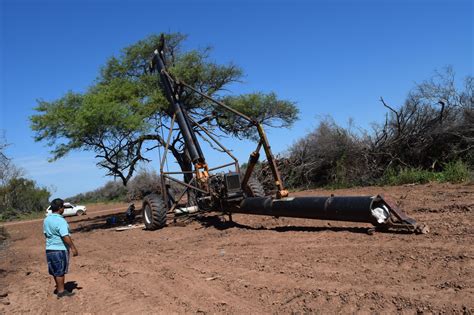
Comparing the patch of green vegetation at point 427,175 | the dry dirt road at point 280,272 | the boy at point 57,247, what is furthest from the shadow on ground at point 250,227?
the patch of green vegetation at point 427,175

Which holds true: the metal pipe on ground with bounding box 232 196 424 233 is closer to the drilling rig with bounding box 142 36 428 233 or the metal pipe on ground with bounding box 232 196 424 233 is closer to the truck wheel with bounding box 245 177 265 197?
the drilling rig with bounding box 142 36 428 233

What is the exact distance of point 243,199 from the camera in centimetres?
1147

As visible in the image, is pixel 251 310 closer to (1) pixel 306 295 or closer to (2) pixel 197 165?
(1) pixel 306 295

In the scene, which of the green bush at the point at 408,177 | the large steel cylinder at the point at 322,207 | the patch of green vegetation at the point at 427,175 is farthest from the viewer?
the green bush at the point at 408,177

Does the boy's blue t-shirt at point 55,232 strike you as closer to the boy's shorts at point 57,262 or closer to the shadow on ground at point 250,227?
the boy's shorts at point 57,262

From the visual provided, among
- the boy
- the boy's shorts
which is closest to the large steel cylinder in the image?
the boy

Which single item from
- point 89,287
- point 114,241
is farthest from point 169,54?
point 89,287

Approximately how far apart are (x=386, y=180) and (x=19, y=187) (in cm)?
3168

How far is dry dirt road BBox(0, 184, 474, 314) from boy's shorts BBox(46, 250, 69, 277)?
0.40m

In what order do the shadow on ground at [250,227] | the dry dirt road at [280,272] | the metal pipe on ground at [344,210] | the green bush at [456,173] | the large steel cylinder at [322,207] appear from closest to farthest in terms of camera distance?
the dry dirt road at [280,272] → the metal pipe on ground at [344,210] → the large steel cylinder at [322,207] → the shadow on ground at [250,227] → the green bush at [456,173]

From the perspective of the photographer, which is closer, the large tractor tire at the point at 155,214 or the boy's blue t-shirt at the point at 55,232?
the boy's blue t-shirt at the point at 55,232

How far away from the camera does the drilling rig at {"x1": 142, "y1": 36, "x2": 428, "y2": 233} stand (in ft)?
26.3

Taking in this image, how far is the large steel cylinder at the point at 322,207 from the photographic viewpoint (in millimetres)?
8070

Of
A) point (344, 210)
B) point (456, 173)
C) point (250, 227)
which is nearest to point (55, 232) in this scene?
point (344, 210)
